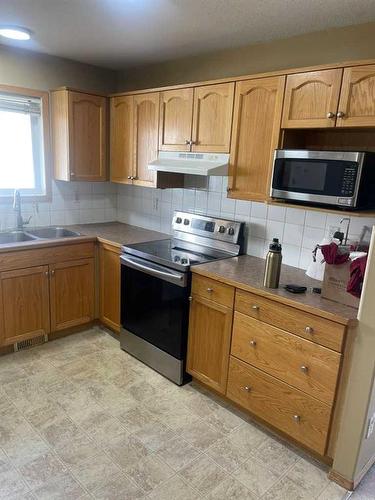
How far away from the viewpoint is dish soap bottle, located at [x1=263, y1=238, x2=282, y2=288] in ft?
6.75

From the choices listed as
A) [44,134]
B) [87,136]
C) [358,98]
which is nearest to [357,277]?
[358,98]

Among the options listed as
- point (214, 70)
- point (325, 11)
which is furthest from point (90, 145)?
point (325, 11)

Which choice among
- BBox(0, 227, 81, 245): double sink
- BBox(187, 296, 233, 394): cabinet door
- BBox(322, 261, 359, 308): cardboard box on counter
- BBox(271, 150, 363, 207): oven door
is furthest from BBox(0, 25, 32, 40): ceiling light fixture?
BBox(322, 261, 359, 308): cardboard box on counter

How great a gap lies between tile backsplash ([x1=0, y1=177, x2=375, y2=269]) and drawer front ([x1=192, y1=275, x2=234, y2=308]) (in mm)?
600

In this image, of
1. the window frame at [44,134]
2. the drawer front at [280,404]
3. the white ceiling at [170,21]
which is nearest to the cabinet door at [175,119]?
the white ceiling at [170,21]

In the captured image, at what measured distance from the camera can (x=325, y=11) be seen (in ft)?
6.48

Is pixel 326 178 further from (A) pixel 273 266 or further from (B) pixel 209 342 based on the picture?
(B) pixel 209 342

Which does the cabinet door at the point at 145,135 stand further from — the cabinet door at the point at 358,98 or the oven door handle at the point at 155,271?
the cabinet door at the point at 358,98

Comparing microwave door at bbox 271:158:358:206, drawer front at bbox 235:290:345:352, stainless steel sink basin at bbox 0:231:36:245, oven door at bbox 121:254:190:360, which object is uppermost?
microwave door at bbox 271:158:358:206

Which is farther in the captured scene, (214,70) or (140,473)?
(214,70)

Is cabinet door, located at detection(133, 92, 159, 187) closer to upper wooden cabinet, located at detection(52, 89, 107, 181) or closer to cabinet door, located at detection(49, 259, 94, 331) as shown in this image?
upper wooden cabinet, located at detection(52, 89, 107, 181)

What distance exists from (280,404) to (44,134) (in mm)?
2931

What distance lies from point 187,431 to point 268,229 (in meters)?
1.46

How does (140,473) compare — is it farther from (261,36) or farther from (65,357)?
(261,36)
